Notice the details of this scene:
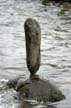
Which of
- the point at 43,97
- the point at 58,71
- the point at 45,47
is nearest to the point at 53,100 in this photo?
the point at 43,97

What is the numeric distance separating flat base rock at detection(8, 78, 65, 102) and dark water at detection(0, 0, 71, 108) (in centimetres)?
19

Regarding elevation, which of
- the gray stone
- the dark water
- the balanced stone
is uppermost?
the balanced stone

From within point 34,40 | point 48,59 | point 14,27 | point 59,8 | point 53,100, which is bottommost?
point 59,8

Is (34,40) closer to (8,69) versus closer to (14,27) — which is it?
(8,69)

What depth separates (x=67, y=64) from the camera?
682 inches

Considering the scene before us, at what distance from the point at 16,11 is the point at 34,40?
21391 millimetres

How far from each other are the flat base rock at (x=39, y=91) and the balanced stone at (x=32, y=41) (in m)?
0.37

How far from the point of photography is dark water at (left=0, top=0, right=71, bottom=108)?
13433 mm

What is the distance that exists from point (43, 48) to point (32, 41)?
7706 millimetres

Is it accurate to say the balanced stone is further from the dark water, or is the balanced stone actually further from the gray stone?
the dark water

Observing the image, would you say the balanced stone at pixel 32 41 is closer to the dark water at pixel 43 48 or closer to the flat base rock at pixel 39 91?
the flat base rock at pixel 39 91

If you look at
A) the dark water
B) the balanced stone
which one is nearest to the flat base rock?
the dark water

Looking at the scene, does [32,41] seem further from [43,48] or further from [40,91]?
[43,48]

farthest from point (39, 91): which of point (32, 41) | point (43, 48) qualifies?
point (43, 48)
